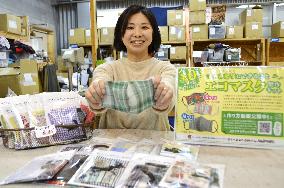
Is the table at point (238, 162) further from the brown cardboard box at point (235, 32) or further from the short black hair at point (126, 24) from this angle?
the brown cardboard box at point (235, 32)

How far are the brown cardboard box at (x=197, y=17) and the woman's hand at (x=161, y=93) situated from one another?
420cm

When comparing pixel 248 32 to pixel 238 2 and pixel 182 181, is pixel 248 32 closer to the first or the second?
pixel 238 2

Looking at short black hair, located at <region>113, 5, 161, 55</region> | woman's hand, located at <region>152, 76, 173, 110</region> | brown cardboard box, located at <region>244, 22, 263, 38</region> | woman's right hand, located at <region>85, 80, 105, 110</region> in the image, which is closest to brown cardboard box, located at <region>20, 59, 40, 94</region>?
short black hair, located at <region>113, 5, 161, 55</region>

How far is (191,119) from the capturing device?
1.03 metres

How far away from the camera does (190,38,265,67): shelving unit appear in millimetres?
4914

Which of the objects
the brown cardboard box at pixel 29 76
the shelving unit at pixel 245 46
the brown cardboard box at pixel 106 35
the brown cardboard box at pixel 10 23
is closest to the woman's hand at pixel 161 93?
the brown cardboard box at pixel 29 76

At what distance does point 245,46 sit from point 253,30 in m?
0.37

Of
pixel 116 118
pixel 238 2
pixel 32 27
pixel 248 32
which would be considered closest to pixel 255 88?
pixel 116 118

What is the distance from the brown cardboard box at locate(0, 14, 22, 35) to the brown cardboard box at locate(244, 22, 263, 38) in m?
3.76

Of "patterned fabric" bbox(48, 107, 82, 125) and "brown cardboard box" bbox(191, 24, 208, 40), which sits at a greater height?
"brown cardboard box" bbox(191, 24, 208, 40)

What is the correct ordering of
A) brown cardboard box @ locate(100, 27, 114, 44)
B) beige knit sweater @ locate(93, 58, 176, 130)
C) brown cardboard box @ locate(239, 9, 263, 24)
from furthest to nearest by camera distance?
brown cardboard box @ locate(100, 27, 114, 44) < brown cardboard box @ locate(239, 9, 263, 24) < beige knit sweater @ locate(93, 58, 176, 130)

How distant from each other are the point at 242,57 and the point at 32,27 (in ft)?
16.2

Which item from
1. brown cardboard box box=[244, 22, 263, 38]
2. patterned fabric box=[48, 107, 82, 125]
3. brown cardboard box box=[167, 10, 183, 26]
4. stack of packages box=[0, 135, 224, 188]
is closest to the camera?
stack of packages box=[0, 135, 224, 188]

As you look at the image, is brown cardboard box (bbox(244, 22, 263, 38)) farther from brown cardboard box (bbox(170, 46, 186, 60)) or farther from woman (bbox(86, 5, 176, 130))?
woman (bbox(86, 5, 176, 130))
